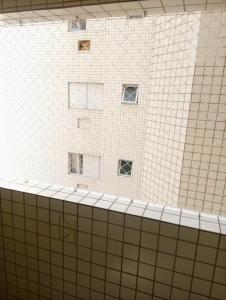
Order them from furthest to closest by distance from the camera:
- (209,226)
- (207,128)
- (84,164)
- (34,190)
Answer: (84,164) < (207,128) < (34,190) < (209,226)

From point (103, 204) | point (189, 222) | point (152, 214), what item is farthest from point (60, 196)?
point (189, 222)

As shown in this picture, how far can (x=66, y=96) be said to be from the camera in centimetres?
410

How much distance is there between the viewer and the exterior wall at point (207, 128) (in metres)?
1.81

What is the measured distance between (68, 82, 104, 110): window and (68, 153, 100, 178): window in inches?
36.0

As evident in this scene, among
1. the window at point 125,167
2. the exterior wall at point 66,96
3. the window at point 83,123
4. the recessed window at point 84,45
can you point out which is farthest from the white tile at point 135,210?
the recessed window at point 84,45

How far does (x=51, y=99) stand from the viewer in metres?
4.24

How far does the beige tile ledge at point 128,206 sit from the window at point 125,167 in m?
2.83

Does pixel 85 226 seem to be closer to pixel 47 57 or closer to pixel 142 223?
pixel 142 223

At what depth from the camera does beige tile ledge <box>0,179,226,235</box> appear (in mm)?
1093

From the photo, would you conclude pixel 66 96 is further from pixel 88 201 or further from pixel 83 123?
pixel 88 201

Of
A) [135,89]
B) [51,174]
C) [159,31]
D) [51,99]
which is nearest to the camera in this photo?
[159,31]

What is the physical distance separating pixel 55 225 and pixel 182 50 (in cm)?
169

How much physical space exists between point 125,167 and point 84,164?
31.1 inches

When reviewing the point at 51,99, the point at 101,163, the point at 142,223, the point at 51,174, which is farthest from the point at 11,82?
the point at 142,223
